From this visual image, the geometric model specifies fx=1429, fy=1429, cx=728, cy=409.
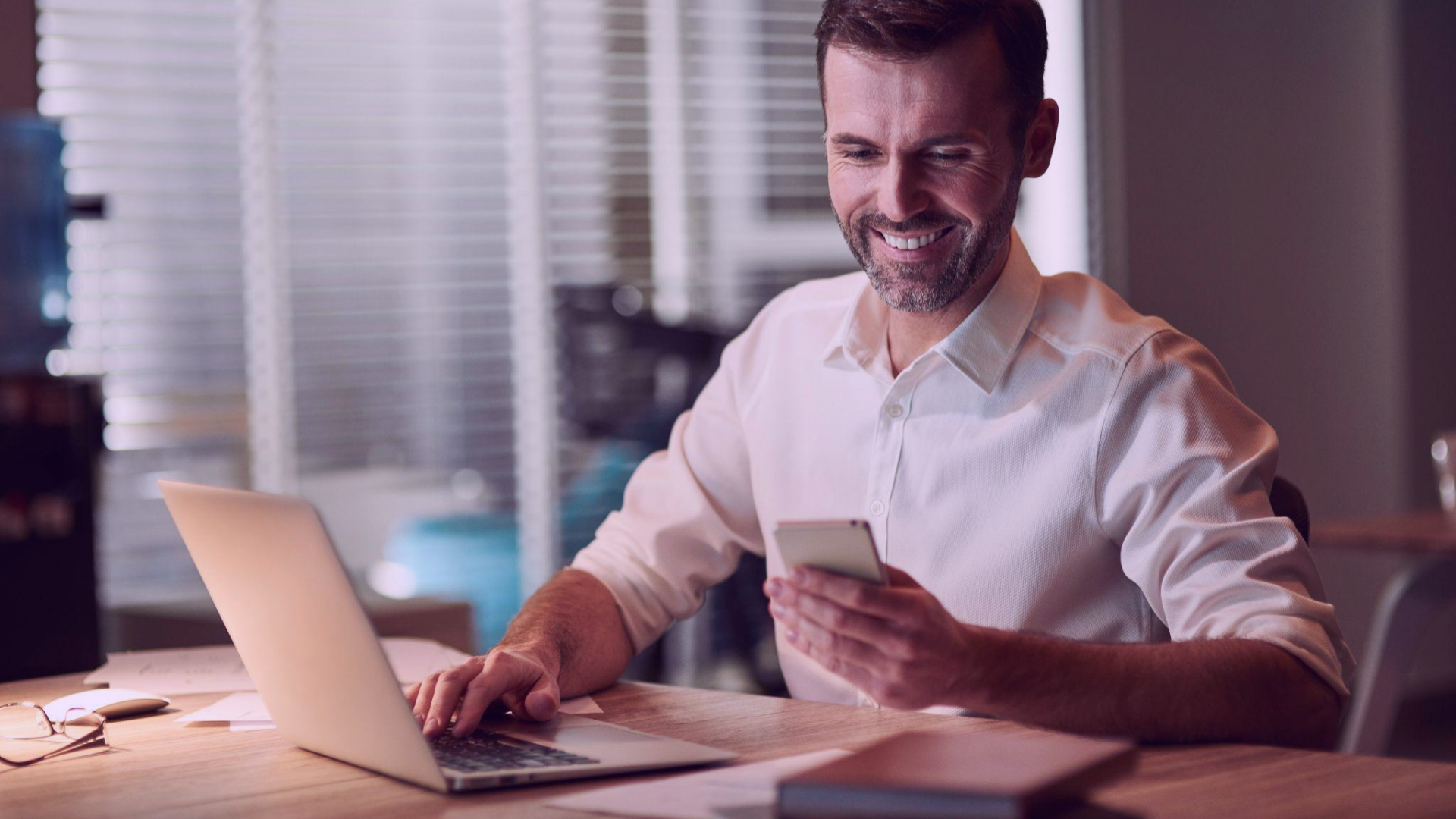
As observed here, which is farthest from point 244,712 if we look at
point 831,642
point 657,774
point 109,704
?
point 831,642

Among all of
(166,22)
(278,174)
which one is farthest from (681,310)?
(166,22)

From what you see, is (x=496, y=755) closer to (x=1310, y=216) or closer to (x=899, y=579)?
(x=899, y=579)

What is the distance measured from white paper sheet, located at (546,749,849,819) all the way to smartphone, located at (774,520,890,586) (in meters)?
0.14

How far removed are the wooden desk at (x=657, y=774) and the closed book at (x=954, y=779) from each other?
0.04m

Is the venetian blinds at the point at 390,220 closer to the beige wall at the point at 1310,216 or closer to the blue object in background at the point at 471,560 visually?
the blue object in background at the point at 471,560

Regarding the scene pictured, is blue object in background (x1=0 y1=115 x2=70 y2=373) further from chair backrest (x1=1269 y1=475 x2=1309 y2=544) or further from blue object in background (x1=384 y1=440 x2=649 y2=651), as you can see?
chair backrest (x1=1269 y1=475 x2=1309 y2=544)

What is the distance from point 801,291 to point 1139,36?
2.81m

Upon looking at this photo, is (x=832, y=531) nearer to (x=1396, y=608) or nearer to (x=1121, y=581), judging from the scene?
(x=1121, y=581)

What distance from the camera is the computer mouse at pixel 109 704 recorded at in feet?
4.47

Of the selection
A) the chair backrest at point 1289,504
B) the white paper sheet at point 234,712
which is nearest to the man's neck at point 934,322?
the chair backrest at point 1289,504

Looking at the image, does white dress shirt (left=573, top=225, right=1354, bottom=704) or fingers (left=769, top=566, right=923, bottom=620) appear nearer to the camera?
fingers (left=769, top=566, right=923, bottom=620)

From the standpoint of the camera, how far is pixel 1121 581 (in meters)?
1.48

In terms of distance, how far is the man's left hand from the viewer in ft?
3.40

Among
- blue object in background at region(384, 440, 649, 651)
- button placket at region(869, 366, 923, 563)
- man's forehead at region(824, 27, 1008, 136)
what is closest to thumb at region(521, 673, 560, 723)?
button placket at region(869, 366, 923, 563)
